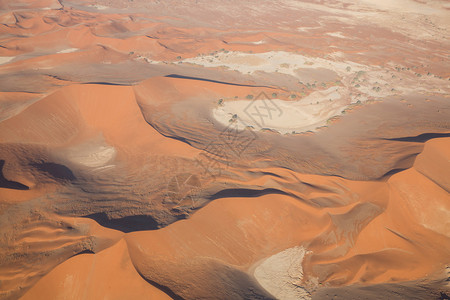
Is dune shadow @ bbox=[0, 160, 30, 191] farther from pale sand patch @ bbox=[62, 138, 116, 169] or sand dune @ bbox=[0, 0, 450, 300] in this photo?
pale sand patch @ bbox=[62, 138, 116, 169]

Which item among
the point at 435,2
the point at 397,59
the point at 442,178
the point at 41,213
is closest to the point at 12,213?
the point at 41,213

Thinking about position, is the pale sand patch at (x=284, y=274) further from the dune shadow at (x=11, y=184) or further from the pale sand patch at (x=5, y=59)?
the pale sand patch at (x=5, y=59)

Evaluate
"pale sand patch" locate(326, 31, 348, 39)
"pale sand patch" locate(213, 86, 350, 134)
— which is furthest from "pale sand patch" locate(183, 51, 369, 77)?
"pale sand patch" locate(326, 31, 348, 39)

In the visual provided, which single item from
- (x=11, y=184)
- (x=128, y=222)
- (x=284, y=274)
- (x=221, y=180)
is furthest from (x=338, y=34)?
(x=11, y=184)

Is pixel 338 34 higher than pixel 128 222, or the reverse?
pixel 338 34

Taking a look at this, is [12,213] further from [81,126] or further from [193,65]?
[193,65]

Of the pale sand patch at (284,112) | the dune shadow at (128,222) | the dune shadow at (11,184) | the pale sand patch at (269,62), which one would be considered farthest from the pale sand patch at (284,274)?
the pale sand patch at (269,62)

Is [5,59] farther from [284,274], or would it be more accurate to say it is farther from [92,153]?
[284,274]
